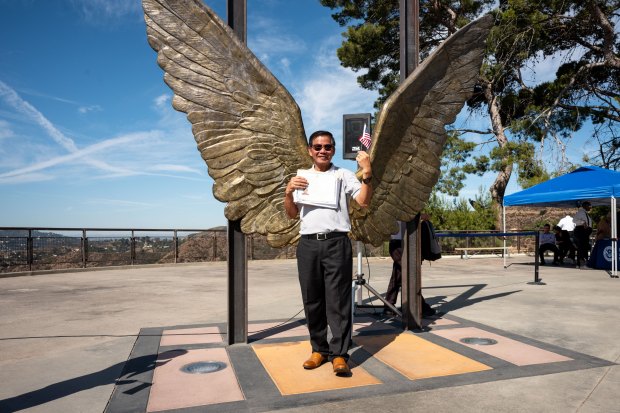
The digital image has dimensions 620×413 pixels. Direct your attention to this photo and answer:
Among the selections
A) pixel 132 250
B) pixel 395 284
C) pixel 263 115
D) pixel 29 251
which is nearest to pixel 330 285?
pixel 263 115

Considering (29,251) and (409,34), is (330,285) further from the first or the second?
(29,251)

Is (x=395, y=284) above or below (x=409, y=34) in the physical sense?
below

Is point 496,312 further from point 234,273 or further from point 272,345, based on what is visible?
point 234,273

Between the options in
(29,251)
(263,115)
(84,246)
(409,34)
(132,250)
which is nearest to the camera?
(263,115)

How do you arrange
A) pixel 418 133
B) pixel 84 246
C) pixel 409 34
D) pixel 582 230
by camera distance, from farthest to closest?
pixel 582 230 → pixel 84 246 → pixel 409 34 → pixel 418 133

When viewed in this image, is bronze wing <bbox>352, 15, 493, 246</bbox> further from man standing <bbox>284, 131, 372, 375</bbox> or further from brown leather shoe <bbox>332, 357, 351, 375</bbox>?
brown leather shoe <bbox>332, 357, 351, 375</bbox>

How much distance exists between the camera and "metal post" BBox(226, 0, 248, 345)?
399 centimetres

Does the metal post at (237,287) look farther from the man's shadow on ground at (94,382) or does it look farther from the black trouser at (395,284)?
the black trouser at (395,284)

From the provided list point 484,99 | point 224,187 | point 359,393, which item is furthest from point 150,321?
point 484,99

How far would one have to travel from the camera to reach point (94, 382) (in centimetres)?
303

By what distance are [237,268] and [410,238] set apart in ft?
5.91

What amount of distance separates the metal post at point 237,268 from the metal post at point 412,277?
65.3 inches

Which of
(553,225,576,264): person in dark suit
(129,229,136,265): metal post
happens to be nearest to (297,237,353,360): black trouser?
(129,229,136,265): metal post

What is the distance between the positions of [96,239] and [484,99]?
16120 millimetres
